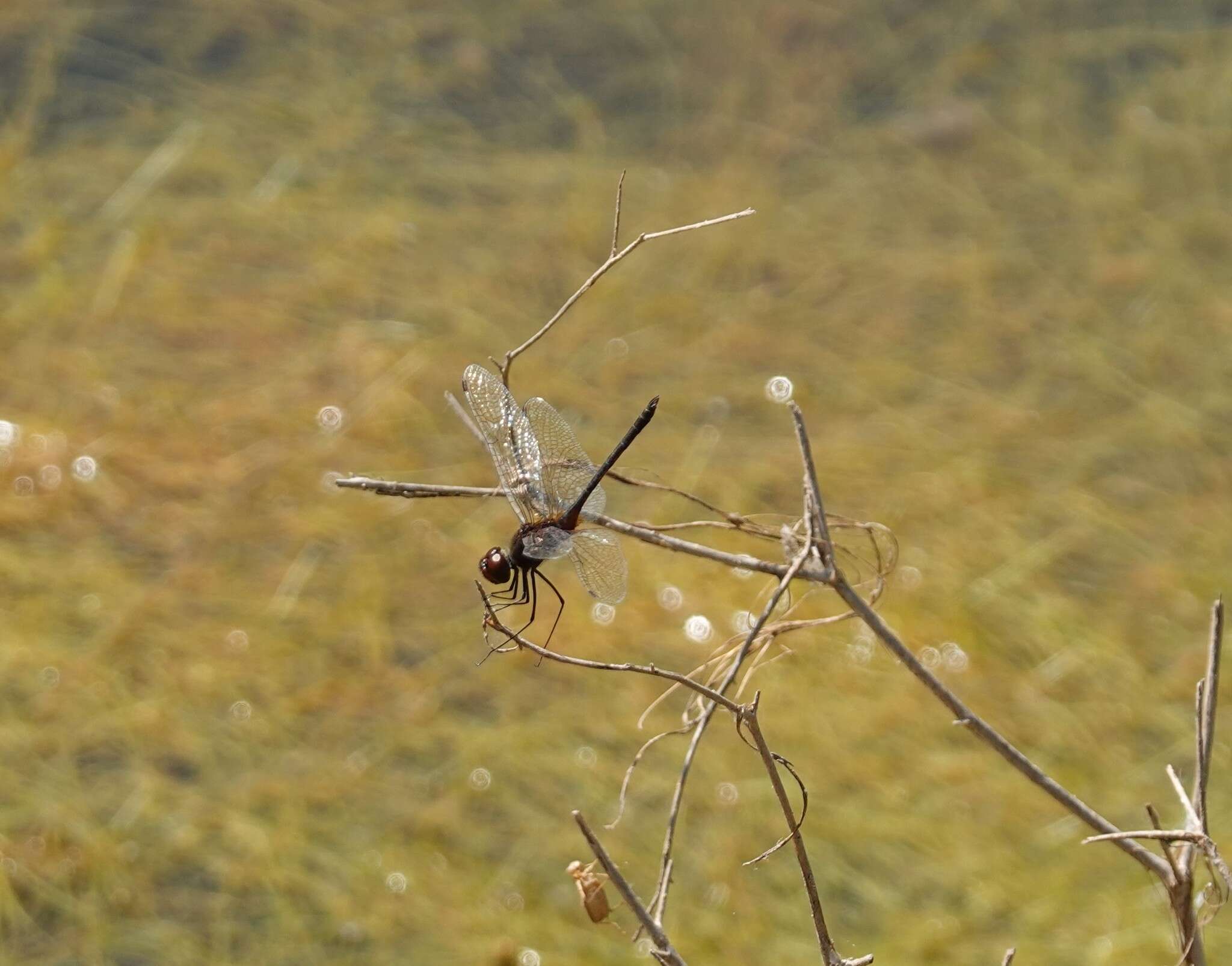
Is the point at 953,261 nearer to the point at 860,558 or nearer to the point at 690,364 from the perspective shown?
the point at 690,364

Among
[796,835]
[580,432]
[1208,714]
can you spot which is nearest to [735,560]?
[796,835]

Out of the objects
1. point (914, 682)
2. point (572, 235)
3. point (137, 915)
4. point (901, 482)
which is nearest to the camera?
point (137, 915)

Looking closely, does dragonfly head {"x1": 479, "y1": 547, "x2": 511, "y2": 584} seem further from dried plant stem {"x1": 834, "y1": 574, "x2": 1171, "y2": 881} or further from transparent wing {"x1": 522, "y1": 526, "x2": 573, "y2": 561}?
dried plant stem {"x1": 834, "y1": 574, "x2": 1171, "y2": 881}

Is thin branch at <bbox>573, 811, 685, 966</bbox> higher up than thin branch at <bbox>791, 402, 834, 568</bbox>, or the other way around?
thin branch at <bbox>791, 402, 834, 568</bbox>

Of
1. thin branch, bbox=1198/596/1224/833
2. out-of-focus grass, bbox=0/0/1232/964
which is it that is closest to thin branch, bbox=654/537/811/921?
thin branch, bbox=1198/596/1224/833

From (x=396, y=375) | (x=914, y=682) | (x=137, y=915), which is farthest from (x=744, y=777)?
(x=396, y=375)

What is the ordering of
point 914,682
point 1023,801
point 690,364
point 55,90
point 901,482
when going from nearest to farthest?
1. point 1023,801
2. point 914,682
3. point 901,482
4. point 690,364
5. point 55,90

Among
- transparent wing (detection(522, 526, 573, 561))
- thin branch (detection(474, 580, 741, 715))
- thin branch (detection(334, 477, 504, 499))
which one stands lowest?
transparent wing (detection(522, 526, 573, 561))
